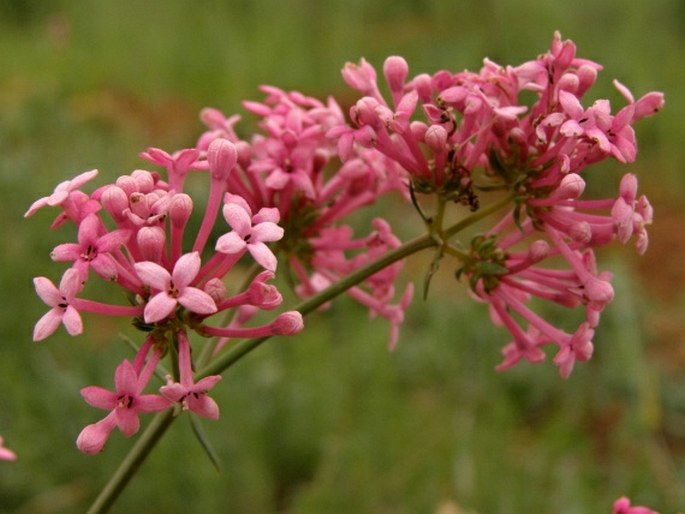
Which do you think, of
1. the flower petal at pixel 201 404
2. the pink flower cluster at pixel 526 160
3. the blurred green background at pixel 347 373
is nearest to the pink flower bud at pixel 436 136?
the pink flower cluster at pixel 526 160

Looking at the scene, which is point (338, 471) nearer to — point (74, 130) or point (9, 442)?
point (9, 442)

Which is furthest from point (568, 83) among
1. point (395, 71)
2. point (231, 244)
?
point (231, 244)

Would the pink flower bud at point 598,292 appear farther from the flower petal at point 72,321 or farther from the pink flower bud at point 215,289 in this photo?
the flower petal at point 72,321

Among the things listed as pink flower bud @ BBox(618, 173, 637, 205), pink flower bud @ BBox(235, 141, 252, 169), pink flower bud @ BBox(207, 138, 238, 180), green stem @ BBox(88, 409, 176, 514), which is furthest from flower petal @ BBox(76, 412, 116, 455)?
pink flower bud @ BBox(618, 173, 637, 205)

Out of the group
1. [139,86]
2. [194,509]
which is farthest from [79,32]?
[194,509]

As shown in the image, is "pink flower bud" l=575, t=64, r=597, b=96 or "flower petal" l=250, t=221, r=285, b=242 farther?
"pink flower bud" l=575, t=64, r=597, b=96

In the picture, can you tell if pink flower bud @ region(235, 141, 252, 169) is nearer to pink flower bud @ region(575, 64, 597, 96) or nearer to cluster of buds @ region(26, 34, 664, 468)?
cluster of buds @ region(26, 34, 664, 468)
